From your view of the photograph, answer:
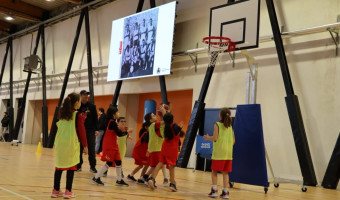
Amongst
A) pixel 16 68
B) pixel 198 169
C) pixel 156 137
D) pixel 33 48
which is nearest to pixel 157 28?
pixel 198 169

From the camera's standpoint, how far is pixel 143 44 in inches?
503

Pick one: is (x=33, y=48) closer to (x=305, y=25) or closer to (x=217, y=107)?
(x=217, y=107)

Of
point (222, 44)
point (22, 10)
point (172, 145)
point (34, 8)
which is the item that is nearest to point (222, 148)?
point (172, 145)

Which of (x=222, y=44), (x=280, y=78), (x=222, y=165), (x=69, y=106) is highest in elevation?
(x=222, y=44)

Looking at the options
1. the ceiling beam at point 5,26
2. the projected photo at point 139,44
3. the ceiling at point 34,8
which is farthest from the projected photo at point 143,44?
the ceiling beam at point 5,26

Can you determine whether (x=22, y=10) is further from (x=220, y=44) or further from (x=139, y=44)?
(x=220, y=44)

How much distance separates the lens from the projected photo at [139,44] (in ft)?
40.7

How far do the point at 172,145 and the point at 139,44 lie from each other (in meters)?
7.98

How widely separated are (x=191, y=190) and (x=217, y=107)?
5.34m

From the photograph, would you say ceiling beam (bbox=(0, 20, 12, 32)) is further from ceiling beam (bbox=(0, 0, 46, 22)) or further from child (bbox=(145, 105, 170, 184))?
child (bbox=(145, 105, 170, 184))

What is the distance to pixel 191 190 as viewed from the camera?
5859 mm

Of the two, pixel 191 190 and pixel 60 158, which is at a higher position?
pixel 60 158

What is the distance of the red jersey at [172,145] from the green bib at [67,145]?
1552 mm

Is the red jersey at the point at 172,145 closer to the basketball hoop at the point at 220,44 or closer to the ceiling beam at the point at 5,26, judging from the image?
the basketball hoop at the point at 220,44
